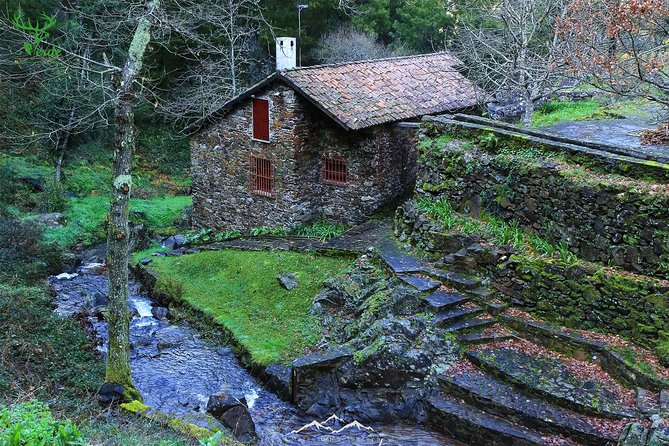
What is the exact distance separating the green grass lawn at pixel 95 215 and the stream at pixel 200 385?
16.2ft

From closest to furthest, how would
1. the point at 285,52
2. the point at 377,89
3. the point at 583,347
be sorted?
the point at 583,347 → the point at 377,89 → the point at 285,52

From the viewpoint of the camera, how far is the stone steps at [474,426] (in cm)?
1031

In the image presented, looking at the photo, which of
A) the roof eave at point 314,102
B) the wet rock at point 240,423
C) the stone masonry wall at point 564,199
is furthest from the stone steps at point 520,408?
the roof eave at point 314,102

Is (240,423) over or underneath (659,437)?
underneath

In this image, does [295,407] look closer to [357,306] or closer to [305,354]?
[305,354]

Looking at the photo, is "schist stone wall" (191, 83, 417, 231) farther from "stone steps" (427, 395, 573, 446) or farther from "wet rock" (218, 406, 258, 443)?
"wet rock" (218, 406, 258, 443)

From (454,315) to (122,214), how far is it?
6496 mm

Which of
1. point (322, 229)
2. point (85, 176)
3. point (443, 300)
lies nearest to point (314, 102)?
point (322, 229)

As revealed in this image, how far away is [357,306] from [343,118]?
630 centimetres

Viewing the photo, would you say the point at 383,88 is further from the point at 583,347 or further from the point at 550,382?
the point at 550,382

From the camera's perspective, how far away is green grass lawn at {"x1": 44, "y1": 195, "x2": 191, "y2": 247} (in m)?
21.8

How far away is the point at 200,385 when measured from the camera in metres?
12.8

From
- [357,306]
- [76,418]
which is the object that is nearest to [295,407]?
[357,306]

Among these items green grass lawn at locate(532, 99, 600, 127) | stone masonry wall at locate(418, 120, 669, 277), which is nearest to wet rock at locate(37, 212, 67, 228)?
stone masonry wall at locate(418, 120, 669, 277)
